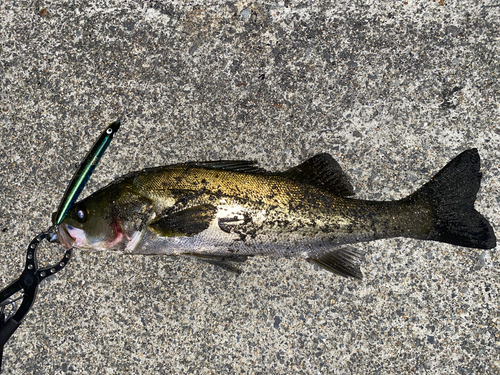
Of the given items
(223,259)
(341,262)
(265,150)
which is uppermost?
(265,150)

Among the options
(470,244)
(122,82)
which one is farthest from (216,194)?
(470,244)

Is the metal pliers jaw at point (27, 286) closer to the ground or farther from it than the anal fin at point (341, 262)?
farther from it

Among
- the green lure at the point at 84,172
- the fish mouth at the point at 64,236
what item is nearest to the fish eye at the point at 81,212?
the fish mouth at the point at 64,236

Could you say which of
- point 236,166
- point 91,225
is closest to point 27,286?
point 91,225

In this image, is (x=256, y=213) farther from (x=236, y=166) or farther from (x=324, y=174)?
(x=324, y=174)

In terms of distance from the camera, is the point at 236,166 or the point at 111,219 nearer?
the point at 111,219

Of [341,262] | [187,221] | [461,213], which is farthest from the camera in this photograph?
[341,262]

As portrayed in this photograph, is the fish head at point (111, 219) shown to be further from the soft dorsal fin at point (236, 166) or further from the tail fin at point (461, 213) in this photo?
the tail fin at point (461, 213)

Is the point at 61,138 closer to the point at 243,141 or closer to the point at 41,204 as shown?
the point at 41,204
